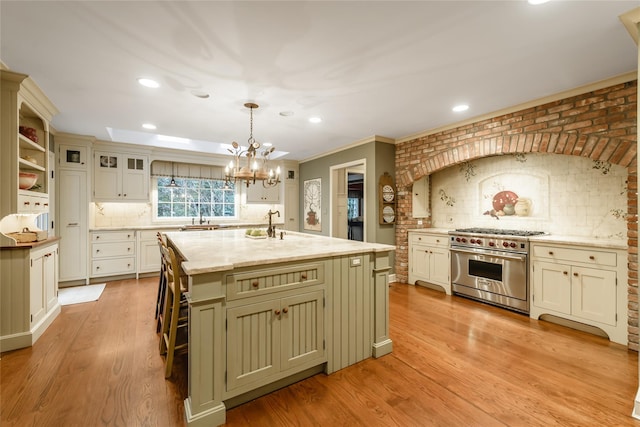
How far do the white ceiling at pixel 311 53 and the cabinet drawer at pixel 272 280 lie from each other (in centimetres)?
169

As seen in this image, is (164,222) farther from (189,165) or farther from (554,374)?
(554,374)

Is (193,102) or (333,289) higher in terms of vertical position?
(193,102)

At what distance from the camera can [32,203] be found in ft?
9.52

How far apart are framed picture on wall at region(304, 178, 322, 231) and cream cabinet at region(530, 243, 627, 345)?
4029mm

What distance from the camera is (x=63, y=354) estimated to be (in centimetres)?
249

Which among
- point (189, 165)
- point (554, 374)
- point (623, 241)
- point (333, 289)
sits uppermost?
point (189, 165)

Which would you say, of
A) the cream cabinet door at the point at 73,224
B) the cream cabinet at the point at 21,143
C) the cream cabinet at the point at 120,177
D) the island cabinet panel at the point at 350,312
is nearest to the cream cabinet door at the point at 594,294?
the island cabinet panel at the point at 350,312

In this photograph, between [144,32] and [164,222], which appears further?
[164,222]

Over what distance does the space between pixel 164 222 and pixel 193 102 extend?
3.41 meters

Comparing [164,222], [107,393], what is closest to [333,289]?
[107,393]

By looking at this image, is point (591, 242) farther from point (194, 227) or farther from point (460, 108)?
point (194, 227)

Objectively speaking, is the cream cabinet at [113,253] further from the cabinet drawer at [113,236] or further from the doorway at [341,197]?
the doorway at [341,197]

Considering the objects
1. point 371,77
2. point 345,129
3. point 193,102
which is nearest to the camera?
point 371,77

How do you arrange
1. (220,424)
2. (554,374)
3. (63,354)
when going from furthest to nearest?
(63,354) < (554,374) < (220,424)
